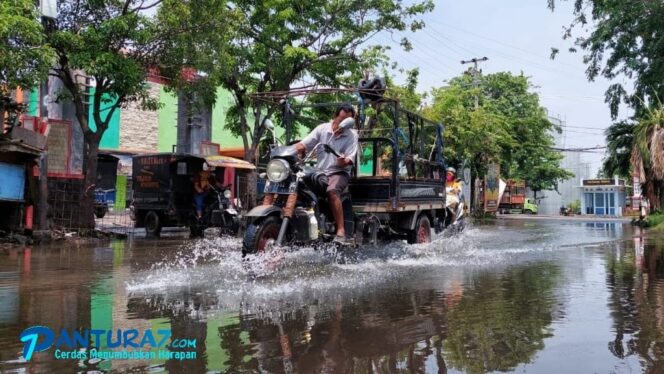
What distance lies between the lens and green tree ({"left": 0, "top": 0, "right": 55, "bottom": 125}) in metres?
9.61

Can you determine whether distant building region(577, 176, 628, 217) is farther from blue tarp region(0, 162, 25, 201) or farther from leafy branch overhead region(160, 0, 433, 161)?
blue tarp region(0, 162, 25, 201)

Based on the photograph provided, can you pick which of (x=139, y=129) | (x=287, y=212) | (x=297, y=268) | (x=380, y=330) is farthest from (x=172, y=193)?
(x=139, y=129)

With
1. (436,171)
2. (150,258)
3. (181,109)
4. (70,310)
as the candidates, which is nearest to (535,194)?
(181,109)

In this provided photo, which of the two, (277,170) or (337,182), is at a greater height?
(277,170)

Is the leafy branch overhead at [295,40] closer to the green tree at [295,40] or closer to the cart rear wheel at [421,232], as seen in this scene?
the green tree at [295,40]

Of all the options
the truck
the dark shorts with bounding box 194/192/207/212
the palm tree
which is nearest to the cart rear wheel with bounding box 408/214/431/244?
the dark shorts with bounding box 194/192/207/212

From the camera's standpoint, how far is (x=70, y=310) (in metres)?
5.01

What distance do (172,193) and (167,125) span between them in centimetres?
1406

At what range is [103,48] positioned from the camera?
1247 cm

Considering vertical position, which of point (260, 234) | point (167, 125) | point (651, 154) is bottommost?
point (260, 234)

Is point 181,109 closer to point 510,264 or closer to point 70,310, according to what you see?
point 510,264

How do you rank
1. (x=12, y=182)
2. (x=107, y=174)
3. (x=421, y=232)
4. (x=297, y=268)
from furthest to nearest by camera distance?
1. (x=107, y=174)
2. (x=12, y=182)
3. (x=421, y=232)
4. (x=297, y=268)

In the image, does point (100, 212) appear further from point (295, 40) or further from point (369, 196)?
point (369, 196)

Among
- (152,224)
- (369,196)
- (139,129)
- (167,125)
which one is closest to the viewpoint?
(369,196)
